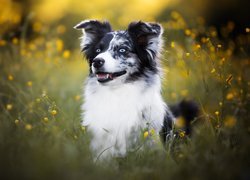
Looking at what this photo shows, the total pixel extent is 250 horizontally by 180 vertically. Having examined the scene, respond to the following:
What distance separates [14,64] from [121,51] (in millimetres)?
2823

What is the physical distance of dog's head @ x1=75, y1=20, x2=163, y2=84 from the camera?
4.89m

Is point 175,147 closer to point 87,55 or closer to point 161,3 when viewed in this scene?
point 87,55

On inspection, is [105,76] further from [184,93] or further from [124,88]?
[184,93]

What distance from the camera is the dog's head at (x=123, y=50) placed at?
4895mm

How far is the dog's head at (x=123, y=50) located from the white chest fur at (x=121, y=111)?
0.19 m

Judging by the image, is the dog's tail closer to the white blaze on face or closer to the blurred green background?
the blurred green background

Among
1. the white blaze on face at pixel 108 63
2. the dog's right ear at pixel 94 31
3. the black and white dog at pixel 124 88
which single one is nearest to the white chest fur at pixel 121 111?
the black and white dog at pixel 124 88

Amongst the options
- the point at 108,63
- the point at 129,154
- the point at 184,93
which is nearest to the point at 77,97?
the point at 108,63

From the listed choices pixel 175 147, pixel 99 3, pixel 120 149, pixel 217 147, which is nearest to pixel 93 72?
pixel 120 149

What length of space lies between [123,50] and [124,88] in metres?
0.51

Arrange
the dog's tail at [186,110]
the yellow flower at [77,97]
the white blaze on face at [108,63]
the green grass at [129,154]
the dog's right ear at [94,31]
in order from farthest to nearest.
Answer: the yellow flower at [77,97]
the dog's tail at [186,110]
the dog's right ear at [94,31]
the white blaze on face at [108,63]
the green grass at [129,154]

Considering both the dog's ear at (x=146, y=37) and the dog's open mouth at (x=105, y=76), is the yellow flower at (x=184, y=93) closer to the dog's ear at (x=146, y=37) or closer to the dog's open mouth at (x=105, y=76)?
the dog's ear at (x=146, y=37)

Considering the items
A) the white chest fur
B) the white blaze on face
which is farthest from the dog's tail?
the white blaze on face

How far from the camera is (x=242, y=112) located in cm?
462
